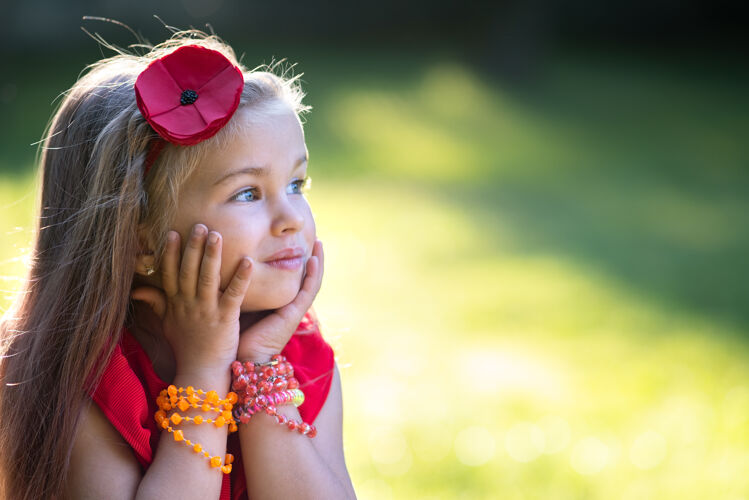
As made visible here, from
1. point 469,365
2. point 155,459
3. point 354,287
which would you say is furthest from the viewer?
point 354,287

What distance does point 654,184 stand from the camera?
8.27 metres

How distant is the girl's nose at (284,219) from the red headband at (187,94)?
0.21 metres

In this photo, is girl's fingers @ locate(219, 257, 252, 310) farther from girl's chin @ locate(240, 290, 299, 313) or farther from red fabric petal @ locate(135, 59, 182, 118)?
red fabric petal @ locate(135, 59, 182, 118)

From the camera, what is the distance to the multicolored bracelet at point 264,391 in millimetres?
1824

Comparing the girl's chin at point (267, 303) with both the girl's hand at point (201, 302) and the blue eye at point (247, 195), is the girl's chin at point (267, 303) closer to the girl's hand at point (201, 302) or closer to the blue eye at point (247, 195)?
the girl's hand at point (201, 302)

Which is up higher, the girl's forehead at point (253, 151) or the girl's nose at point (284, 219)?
the girl's forehead at point (253, 151)

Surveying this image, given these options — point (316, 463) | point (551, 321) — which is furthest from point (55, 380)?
point (551, 321)

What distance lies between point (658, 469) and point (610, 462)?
0.22 m

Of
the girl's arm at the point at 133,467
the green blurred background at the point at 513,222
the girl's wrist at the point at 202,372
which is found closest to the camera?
the girl's arm at the point at 133,467

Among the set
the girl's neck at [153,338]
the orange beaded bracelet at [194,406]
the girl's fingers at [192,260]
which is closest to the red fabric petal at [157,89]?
the girl's fingers at [192,260]

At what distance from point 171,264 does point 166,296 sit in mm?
110

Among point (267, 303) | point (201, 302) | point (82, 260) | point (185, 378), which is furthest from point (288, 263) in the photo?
point (82, 260)

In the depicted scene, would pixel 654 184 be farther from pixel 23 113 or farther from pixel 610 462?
pixel 23 113

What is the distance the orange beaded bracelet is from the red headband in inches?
18.7
